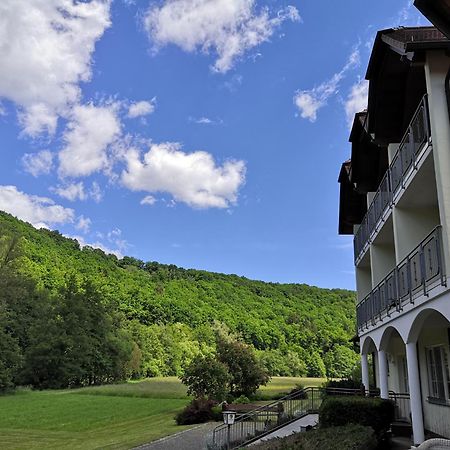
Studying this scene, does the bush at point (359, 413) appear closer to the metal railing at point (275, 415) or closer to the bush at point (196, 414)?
the metal railing at point (275, 415)

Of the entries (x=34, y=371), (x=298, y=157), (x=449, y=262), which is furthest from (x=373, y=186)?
(x=34, y=371)

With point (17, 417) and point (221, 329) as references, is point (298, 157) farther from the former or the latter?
point (221, 329)

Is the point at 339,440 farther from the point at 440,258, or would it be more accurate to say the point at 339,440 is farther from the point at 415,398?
the point at 440,258

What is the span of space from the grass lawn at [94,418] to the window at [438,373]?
11.9 m

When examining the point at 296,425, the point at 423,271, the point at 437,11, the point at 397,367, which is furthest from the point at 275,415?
the point at 437,11

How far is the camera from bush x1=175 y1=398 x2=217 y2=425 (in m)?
28.2

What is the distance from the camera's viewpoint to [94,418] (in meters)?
32.3

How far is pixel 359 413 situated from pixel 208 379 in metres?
22.9

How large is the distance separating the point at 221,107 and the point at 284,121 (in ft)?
20.3

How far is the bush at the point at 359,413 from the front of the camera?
12922mm

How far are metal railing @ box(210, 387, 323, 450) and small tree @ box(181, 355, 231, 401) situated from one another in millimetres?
12135

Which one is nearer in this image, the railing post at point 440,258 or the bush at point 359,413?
the railing post at point 440,258

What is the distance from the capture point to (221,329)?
84062 millimetres

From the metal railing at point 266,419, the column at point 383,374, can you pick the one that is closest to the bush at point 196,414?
the metal railing at point 266,419
